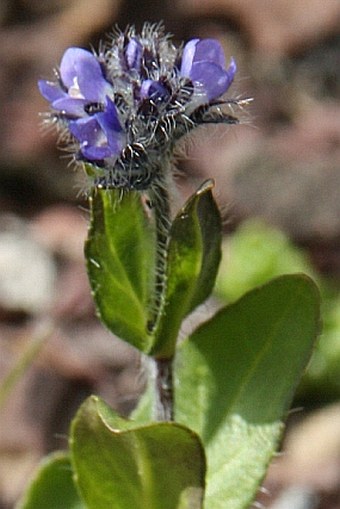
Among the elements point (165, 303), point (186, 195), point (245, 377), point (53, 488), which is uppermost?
point (165, 303)

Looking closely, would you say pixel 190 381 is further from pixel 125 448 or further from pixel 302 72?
pixel 302 72

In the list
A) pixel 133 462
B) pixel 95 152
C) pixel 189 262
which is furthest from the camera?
pixel 133 462

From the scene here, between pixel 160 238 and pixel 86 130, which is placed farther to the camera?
pixel 160 238

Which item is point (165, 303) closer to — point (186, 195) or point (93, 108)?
point (93, 108)

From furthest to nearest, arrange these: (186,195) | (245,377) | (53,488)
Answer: (186,195) → (53,488) → (245,377)

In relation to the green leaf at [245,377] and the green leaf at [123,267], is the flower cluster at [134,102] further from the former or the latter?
the green leaf at [245,377]

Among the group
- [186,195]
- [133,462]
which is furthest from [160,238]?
[186,195]
